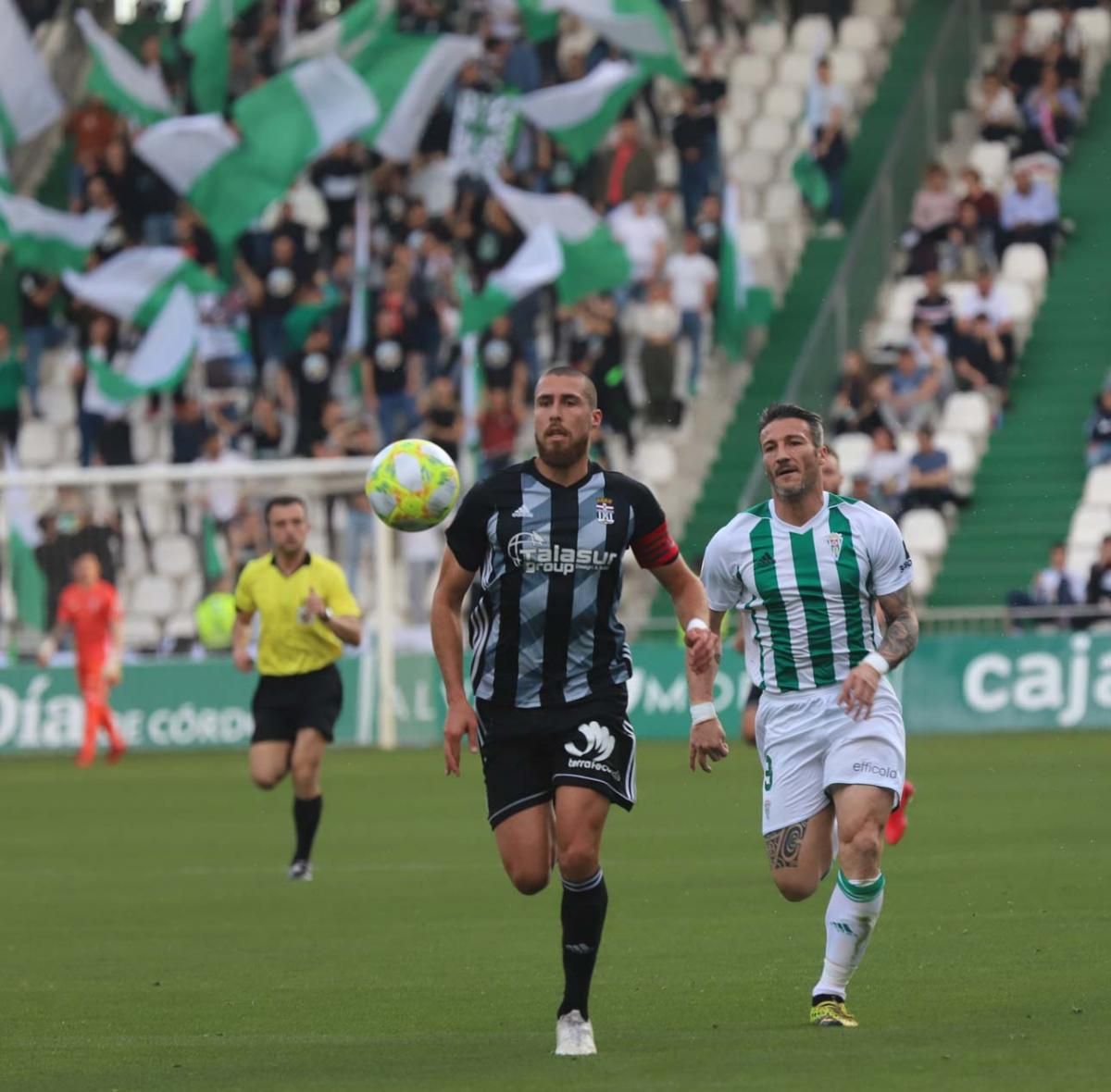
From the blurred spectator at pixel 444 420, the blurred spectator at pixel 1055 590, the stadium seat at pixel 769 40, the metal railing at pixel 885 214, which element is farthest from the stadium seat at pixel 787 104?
the blurred spectator at pixel 1055 590

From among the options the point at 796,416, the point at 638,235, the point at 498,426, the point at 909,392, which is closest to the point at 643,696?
the point at 498,426

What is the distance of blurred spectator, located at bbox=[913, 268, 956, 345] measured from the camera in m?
30.2

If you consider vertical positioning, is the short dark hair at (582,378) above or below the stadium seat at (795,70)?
below

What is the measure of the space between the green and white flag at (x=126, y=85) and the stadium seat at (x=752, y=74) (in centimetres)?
740

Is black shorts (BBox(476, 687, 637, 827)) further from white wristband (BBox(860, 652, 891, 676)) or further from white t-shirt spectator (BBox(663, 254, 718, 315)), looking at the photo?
white t-shirt spectator (BBox(663, 254, 718, 315))

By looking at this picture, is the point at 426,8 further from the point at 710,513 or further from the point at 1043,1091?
the point at 1043,1091

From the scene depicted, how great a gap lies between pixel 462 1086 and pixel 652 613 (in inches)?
889

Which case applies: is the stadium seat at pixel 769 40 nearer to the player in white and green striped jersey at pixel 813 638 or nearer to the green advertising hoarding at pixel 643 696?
the green advertising hoarding at pixel 643 696

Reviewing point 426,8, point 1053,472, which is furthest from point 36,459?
point 1053,472

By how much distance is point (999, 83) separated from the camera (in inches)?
1288

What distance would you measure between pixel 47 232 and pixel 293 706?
18.0 meters

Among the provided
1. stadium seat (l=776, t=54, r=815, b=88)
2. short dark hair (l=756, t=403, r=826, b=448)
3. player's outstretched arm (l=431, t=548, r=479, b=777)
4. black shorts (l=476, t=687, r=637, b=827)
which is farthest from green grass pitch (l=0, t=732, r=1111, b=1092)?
stadium seat (l=776, t=54, r=815, b=88)

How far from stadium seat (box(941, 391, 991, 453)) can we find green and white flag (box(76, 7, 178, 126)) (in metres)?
10.1

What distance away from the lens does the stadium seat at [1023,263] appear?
31.6m
